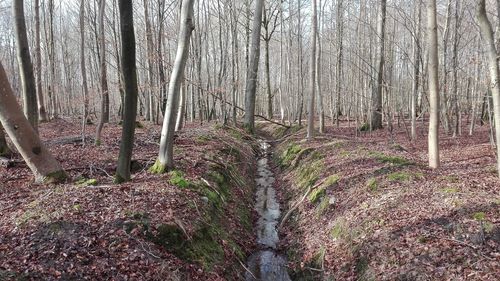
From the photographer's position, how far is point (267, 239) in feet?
29.6

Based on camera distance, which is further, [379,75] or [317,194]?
[379,75]

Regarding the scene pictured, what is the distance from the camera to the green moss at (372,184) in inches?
335

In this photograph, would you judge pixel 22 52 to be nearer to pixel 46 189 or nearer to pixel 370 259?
pixel 46 189

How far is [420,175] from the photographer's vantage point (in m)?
8.76

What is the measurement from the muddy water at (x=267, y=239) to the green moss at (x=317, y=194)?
115 cm

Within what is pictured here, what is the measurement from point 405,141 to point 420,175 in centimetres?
952

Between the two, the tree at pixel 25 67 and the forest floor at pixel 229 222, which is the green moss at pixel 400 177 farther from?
the tree at pixel 25 67

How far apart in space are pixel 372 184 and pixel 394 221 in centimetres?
213

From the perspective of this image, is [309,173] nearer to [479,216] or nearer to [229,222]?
[229,222]

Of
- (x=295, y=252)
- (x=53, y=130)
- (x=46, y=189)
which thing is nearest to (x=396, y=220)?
(x=295, y=252)

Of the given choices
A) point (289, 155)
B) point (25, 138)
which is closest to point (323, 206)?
point (25, 138)

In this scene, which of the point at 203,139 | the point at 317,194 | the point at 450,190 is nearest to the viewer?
the point at 450,190

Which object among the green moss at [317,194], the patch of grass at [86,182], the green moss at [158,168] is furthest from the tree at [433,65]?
the patch of grass at [86,182]

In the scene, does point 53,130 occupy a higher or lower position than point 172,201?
higher
